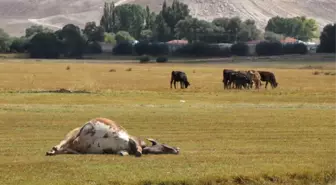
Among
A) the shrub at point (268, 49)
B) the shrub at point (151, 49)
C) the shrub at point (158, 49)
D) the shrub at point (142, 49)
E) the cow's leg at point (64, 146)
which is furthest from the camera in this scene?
the shrub at point (158, 49)

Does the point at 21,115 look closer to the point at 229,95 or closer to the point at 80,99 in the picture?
the point at 80,99

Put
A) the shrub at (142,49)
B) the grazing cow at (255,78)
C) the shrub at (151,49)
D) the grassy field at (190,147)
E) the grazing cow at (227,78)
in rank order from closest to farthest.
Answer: the grassy field at (190,147) → the grazing cow at (255,78) → the grazing cow at (227,78) → the shrub at (142,49) → the shrub at (151,49)

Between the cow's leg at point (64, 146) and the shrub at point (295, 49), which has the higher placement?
the cow's leg at point (64, 146)

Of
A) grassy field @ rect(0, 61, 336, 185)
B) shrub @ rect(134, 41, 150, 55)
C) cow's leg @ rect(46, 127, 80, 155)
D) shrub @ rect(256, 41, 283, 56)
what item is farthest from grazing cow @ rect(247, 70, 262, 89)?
shrub @ rect(134, 41, 150, 55)

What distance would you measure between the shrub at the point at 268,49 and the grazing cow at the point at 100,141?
545 ft

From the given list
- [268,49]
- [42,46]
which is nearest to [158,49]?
[268,49]

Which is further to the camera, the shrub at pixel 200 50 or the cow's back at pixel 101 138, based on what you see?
the shrub at pixel 200 50

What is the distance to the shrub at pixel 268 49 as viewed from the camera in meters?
186

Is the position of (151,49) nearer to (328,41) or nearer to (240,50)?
(240,50)

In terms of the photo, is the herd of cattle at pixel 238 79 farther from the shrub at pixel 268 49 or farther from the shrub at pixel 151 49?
the shrub at pixel 151 49

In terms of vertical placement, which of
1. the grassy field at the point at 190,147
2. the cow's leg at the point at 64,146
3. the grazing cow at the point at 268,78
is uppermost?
the cow's leg at the point at 64,146

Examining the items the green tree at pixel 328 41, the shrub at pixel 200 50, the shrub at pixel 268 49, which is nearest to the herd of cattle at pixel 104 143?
the green tree at pixel 328 41

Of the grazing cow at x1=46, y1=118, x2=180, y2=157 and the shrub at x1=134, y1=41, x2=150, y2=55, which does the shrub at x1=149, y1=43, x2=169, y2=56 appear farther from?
the grazing cow at x1=46, y1=118, x2=180, y2=157

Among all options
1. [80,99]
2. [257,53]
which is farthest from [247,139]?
[257,53]
